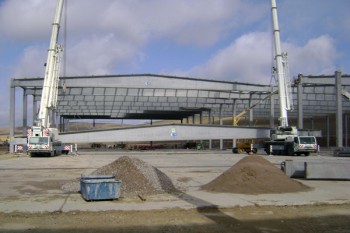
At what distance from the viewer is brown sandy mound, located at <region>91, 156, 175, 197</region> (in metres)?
14.3

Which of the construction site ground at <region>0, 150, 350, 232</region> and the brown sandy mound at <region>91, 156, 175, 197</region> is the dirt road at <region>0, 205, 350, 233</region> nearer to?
the construction site ground at <region>0, 150, 350, 232</region>

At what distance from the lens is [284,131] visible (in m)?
49.1

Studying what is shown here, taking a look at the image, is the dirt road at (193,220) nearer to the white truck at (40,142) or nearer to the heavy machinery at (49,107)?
the white truck at (40,142)

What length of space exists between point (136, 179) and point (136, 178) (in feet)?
0.18

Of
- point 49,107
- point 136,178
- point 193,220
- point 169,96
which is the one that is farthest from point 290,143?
point 193,220

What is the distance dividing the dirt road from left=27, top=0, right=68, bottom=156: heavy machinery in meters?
34.1

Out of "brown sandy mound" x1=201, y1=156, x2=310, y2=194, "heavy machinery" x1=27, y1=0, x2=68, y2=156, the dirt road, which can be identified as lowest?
the dirt road

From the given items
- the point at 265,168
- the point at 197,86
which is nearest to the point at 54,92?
the point at 197,86

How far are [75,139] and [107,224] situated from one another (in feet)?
149

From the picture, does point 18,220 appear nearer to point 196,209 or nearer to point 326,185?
point 196,209

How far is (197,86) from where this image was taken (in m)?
55.3

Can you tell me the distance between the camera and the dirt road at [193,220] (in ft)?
30.0

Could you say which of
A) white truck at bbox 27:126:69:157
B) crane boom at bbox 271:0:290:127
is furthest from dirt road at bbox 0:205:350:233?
crane boom at bbox 271:0:290:127

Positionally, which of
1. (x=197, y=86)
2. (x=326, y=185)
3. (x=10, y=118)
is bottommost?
(x=326, y=185)
